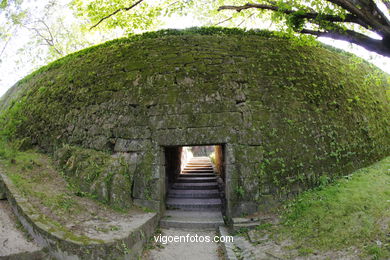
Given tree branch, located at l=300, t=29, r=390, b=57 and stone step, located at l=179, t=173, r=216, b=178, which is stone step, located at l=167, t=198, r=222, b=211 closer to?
stone step, located at l=179, t=173, r=216, b=178

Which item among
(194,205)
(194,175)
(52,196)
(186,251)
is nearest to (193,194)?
(194,205)

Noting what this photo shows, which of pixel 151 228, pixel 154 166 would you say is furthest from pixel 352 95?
pixel 151 228

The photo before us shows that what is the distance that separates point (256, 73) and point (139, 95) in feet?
10.1

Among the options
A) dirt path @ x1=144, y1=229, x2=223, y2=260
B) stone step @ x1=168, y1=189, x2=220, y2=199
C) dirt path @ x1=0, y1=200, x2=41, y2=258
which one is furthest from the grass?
dirt path @ x1=0, y1=200, x2=41, y2=258

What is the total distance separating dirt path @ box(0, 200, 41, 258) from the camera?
9.54 feet

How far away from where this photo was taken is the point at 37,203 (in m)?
3.88

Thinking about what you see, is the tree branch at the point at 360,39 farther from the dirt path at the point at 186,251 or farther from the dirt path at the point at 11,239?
the dirt path at the point at 11,239

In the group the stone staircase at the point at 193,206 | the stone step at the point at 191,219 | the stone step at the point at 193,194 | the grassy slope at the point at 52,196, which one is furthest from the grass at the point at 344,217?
the grassy slope at the point at 52,196

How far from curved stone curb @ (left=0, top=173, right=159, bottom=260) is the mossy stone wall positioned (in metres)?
1.47

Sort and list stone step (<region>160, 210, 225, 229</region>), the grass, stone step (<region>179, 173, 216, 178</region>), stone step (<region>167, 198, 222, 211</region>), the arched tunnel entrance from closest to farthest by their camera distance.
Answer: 1. the grass
2. stone step (<region>160, 210, 225, 229</region>)
3. the arched tunnel entrance
4. stone step (<region>167, 198, 222, 211</region>)
5. stone step (<region>179, 173, 216, 178</region>)

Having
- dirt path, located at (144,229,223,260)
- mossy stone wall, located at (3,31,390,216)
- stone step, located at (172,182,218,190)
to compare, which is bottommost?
dirt path, located at (144,229,223,260)

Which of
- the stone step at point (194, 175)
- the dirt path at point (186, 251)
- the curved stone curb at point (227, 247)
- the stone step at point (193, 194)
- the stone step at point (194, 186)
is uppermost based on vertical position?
the stone step at point (194, 175)

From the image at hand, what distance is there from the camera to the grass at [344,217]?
3.26 meters

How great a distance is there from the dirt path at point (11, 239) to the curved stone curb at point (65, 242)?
0.09m
